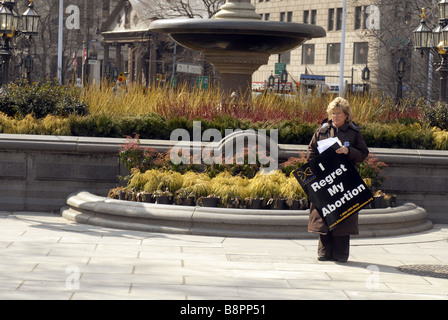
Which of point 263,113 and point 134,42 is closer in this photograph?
point 263,113

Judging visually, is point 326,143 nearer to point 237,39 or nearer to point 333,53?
point 237,39

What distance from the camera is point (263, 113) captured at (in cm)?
1529

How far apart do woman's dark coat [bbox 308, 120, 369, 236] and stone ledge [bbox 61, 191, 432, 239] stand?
65.0 inches

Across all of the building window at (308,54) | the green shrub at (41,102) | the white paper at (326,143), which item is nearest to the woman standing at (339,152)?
the white paper at (326,143)

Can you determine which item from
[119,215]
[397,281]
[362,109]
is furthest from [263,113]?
[397,281]

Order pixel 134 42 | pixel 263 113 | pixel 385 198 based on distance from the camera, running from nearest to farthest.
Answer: pixel 385 198
pixel 263 113
pixel 134 42

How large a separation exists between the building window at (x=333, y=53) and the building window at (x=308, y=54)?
8.58ft

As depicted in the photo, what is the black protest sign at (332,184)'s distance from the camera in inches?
370

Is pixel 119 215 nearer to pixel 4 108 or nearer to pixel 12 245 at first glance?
pixel 12 245

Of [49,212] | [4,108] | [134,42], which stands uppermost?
[134,42]

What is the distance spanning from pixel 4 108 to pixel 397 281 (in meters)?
9.42

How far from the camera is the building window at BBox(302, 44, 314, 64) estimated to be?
289ft

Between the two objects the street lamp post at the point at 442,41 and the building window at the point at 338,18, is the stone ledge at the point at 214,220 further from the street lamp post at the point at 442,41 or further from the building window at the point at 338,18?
the building window at the point at 338,18

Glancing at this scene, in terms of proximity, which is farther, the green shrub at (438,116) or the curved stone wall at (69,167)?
the green shrub at (438,116)
